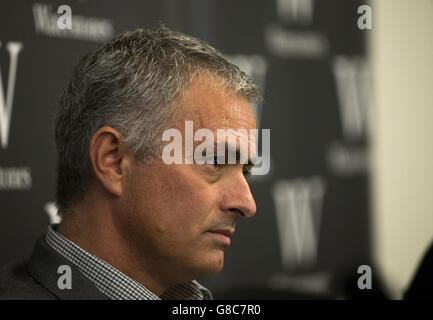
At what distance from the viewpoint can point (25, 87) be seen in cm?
165

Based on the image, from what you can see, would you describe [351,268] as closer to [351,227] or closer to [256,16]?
[351,227]

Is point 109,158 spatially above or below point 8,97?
below

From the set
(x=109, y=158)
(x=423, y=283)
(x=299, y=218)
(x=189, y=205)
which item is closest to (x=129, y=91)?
(x=109, y=158)

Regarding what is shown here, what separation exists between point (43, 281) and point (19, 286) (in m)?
0.05

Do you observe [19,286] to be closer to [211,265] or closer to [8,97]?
[211,265]

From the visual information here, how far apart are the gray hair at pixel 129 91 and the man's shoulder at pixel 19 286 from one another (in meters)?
0.16

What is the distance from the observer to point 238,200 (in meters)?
1.25

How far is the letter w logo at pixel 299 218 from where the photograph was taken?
8.45 ft

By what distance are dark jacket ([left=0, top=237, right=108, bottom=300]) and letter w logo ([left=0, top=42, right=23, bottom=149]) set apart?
1.56 ft

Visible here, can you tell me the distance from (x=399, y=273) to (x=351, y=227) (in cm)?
42

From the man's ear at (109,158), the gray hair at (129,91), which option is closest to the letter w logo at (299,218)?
the gray hair at (129,91)

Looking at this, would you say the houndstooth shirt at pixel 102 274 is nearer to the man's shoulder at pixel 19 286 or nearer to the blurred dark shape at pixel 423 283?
the man's shoulder at pixel 19 286
